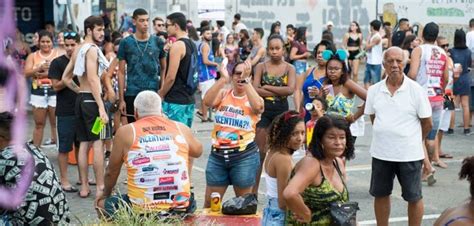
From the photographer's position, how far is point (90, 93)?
362 inches

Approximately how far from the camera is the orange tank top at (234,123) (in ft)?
25.8

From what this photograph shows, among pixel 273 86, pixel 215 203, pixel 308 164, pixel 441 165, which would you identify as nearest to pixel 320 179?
pixel 308 164

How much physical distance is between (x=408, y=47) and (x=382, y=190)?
5784mm

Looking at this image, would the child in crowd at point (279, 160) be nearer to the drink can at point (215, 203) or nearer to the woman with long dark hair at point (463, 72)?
the drink can at point (215, 203)

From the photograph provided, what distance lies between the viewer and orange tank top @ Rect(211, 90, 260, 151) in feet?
25.8

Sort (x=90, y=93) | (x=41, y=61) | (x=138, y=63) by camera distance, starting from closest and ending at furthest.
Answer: (x=90, y=93) → (x=138, y=63) → (x=41, y=61)

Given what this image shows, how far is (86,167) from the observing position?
9398 millimetres

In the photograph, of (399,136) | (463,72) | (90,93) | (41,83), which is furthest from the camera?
(463,72)

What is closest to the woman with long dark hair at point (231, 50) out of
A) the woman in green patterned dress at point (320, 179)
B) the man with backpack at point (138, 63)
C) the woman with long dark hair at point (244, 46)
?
the woman with long dark hair at point (244, 46)

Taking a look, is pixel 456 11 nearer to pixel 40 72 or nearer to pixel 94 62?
pixel 40 72

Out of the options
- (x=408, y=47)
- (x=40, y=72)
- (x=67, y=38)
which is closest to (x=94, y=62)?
(x=67, y=38)

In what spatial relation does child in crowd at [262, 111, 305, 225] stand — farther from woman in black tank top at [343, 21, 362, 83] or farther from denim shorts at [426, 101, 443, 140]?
woman in black tank top at [343, 21, 362, 83]

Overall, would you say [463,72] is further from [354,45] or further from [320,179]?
[320,179]

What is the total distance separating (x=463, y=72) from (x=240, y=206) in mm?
7925
